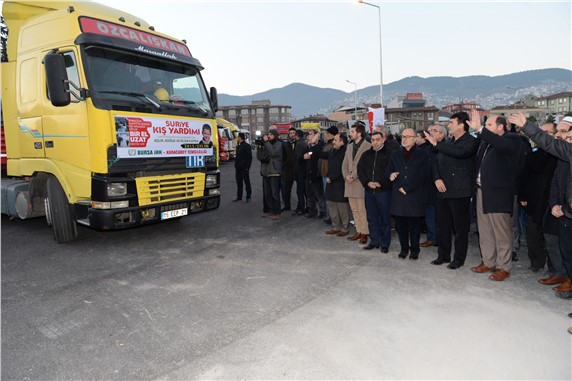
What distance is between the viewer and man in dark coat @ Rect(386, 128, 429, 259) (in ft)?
17.4

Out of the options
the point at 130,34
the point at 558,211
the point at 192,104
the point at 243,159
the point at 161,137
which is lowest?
the point at 558,211

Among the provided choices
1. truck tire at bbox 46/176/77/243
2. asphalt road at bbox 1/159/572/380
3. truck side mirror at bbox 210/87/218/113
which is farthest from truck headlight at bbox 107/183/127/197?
truck side mirror at bbox 210/87/218/113

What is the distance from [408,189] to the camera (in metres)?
5.30

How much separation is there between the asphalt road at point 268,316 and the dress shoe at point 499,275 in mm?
151

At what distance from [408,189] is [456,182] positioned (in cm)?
64

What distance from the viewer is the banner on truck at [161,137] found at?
208 inches

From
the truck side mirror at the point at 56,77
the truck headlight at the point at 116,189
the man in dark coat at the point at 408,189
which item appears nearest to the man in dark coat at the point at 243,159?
the truck headlight at the point at 116,189

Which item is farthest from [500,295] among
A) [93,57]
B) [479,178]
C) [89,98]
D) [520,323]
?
[93,57]

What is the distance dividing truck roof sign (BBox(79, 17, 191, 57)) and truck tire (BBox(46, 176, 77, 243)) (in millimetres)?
2338

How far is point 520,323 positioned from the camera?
3459mm

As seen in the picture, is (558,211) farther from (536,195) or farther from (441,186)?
(441,186)

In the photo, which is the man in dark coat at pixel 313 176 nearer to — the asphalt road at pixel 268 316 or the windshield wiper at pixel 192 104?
the asphalt road at pixel 268 316

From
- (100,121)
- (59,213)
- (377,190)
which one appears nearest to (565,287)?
(377,190)

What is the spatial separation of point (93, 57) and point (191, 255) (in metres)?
3.12
